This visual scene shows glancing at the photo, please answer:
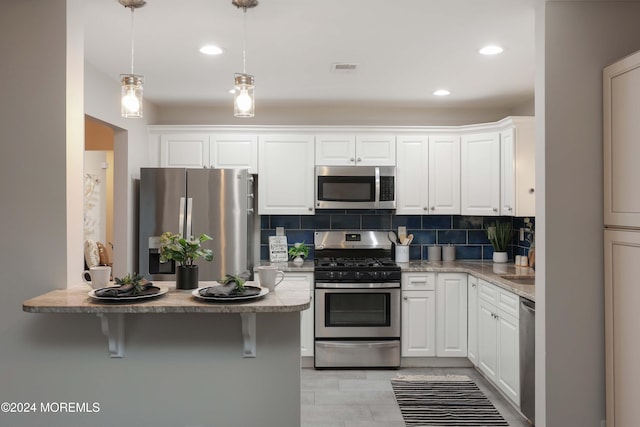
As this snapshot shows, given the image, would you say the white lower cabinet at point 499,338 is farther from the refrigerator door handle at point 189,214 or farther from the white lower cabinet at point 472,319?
the refrigerator door handle at point 189,214

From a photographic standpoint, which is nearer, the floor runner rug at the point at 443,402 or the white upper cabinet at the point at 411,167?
the floor runner rug at the point at 443,402

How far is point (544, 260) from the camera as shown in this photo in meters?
2.47

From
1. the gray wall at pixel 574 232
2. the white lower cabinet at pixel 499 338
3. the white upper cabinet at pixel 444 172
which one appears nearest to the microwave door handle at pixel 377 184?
the white upper cabinet at pixel 444 172

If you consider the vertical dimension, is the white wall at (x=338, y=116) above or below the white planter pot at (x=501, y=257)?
above

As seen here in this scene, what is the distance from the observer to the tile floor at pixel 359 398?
131 inches

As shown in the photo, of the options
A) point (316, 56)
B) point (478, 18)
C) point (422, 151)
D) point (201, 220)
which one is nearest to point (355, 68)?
point (316, 56)

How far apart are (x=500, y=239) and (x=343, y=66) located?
2.43m

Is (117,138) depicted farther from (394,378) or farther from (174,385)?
(394,378)

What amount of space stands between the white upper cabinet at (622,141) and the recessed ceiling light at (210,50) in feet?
7.27

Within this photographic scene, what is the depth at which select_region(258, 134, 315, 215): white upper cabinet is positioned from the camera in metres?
4.74

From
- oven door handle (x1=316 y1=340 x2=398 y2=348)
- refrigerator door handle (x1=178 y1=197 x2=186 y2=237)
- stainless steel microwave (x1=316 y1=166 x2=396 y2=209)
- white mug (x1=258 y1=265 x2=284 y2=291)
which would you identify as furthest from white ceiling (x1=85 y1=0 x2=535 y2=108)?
oven door handle (x1=316 y1=340 x2=398 y2=348)

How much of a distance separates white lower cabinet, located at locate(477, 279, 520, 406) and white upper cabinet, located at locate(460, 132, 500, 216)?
80 cm

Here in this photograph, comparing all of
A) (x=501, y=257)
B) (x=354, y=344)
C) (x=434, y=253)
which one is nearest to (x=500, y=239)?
(x=501, y=257)

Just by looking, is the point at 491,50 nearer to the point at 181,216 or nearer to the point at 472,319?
the point at 472,319
